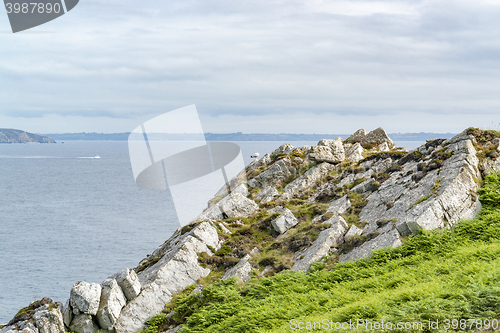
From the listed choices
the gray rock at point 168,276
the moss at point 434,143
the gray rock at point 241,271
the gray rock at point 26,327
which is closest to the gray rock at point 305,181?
the moss at point 434,143

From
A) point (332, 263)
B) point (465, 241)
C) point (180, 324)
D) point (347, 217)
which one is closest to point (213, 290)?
point (180, 324)

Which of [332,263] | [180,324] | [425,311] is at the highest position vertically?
[425,311]

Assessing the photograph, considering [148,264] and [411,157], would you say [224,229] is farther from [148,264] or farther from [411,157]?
[411,157]

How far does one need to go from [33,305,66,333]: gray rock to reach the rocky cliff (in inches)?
1.8

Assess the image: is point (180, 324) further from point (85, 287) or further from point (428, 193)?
point (428, 193)

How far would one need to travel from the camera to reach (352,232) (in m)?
19.8

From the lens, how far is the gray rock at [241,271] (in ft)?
61.7

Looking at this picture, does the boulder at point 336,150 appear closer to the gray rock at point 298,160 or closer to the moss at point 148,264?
the gray rock at point 298,160

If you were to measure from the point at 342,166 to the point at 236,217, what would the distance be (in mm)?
11905

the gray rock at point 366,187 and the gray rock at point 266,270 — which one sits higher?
the gray rock at point 366,187

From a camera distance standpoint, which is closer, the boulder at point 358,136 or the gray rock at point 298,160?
the gray rock at point 298,160

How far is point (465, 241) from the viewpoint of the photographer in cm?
1545

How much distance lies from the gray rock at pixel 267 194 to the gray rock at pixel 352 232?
10.6m

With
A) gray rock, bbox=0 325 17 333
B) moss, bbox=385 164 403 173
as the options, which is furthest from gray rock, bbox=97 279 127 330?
moss, bbox=385 164 403 173
